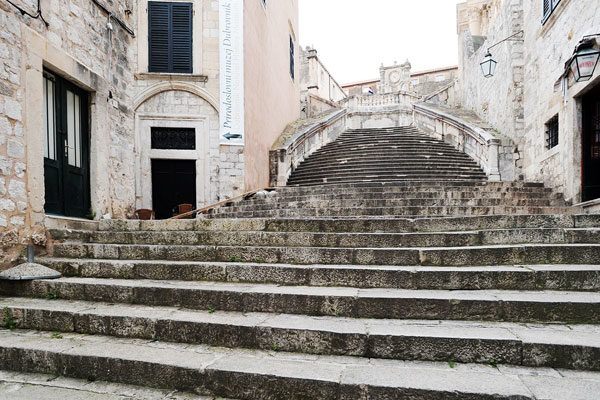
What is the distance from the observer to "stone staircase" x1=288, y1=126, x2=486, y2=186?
11180mm

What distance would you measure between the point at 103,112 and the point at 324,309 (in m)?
5.63

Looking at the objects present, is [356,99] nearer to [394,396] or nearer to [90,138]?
[90,138]

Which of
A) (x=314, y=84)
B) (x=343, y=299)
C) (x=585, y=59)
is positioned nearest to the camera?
(x=343, y=299)

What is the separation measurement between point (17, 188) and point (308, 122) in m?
14.0

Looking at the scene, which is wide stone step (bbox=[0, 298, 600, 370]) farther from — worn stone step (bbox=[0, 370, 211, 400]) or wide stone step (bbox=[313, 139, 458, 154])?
wide stone step (bbox=[313, 139, 458, 154])

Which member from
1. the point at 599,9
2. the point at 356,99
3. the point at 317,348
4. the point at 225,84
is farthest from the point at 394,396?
the point at 356,99

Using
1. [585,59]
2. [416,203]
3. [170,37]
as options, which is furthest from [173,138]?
[585,59]

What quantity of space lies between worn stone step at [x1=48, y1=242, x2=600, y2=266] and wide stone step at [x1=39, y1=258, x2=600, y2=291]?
16 cm

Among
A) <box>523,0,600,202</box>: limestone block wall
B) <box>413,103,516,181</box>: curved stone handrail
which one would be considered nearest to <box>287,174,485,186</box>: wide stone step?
<box>413,103,516,181</box>: curved stone handrail

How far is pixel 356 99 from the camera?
1881 cm

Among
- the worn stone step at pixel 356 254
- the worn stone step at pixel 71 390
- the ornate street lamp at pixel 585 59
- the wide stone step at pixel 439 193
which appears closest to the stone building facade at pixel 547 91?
the ornate street lamp at pixel 585 59

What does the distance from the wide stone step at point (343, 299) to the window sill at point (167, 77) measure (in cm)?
688

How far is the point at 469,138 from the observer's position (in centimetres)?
1325

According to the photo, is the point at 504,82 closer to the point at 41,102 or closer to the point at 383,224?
the point at 383,224
